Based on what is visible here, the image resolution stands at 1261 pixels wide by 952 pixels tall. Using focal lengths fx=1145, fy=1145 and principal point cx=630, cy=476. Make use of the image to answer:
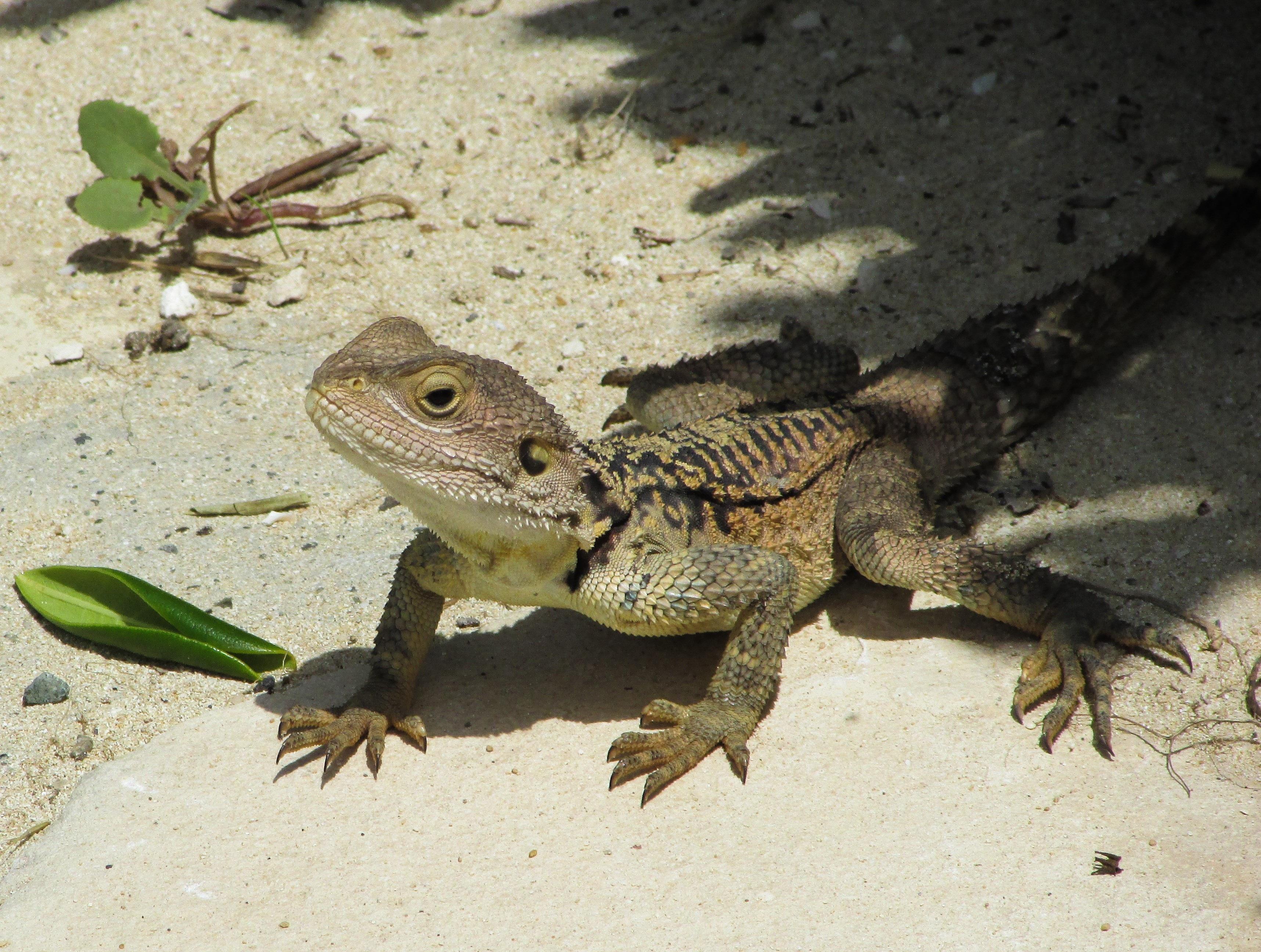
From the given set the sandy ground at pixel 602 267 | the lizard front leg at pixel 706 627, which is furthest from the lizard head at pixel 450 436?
the sandy ground at pixel 602 267

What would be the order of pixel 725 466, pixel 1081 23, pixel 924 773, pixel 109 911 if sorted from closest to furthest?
pixel 109 911 → pixel 924 773 → pixel 725 466 → pixel 1081 23

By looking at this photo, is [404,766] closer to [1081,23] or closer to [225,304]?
[225,304]

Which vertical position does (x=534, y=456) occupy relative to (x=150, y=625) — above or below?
above

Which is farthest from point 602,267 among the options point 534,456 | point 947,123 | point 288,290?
point 534,456

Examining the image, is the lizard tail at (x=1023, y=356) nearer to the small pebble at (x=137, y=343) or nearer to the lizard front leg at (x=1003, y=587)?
the lizard front leg at (x=1003, y=587)

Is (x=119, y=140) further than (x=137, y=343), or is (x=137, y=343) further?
(x=119, y=140)

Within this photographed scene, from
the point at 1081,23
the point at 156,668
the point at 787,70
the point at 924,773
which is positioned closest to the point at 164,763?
the point at 156,668

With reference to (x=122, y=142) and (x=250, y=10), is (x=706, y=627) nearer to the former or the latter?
(x=122, y=142)
